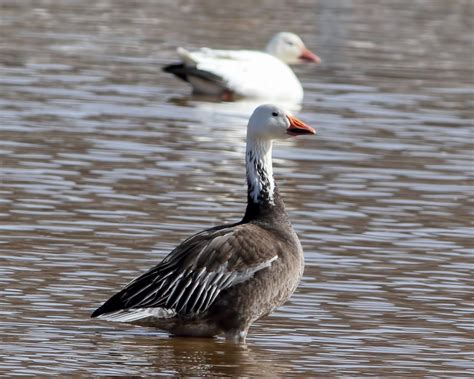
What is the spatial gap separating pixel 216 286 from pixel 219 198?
4.28 meters

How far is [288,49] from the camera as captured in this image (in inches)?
887

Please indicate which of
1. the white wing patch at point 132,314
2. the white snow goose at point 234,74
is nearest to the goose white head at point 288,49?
the white snow goose at point 234,74

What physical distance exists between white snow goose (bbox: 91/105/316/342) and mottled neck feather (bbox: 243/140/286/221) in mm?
314

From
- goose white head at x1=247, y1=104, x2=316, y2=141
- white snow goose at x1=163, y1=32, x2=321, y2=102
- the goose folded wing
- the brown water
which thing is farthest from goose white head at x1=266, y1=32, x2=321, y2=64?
the goose folded wing

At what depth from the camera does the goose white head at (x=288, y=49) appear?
22.5 metres

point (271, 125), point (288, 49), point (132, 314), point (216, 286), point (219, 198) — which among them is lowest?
point (219, 198)

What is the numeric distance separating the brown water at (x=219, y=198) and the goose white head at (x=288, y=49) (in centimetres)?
52

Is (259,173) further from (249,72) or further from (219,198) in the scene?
(249,72)

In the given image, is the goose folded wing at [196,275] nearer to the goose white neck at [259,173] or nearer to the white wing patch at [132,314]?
the white wing patch at [132,314]

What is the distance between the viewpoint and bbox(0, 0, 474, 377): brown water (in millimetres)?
9359

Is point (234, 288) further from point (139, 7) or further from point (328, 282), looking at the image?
point (139, 7)

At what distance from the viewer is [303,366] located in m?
9.00

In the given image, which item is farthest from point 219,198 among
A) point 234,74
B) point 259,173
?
point 234,74

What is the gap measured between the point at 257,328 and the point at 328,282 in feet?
3.46
